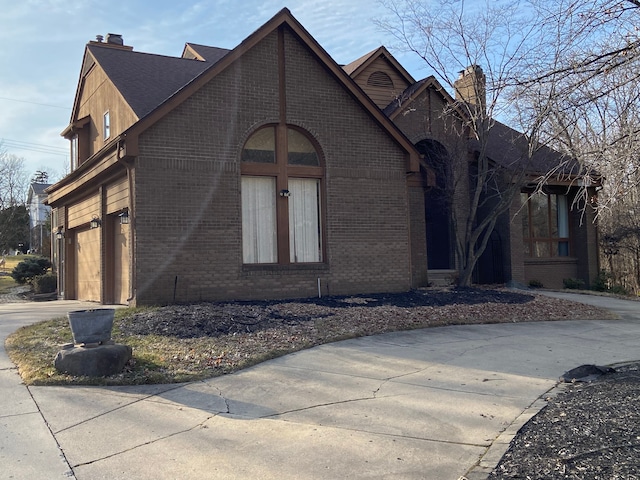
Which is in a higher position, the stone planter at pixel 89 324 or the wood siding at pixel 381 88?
the wood siding at pixel 381 88

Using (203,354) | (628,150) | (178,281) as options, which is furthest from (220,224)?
(628,150)

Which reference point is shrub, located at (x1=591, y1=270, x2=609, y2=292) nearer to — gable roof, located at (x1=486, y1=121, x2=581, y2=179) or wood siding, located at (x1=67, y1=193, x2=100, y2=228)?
gable roof, located at (x1=486, y1=121, x2=581, y2=179)

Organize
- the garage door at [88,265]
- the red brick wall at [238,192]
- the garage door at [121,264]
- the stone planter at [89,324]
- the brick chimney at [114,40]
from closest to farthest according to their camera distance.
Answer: the stone planter at [89,324] → the red brick wall at [238,192] → the garage door at [121,264] → the garage door at [88,265] → the brick chimney at [114,40]

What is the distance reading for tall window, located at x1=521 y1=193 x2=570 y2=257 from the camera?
2172cm

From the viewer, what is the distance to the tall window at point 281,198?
45.9 feet

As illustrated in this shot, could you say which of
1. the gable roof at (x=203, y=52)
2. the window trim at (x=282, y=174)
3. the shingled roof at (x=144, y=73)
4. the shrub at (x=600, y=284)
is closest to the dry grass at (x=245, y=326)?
the window trim at (x=282, y=174)

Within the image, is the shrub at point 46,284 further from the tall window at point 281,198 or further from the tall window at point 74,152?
the tall window at point 281,198

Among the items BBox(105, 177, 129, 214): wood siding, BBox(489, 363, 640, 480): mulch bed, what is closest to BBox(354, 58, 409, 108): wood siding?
BBox(105, 177, 129, 214): wood siding

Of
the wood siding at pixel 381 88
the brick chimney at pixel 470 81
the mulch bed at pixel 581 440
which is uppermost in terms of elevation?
the wood siding at pixel 381 88

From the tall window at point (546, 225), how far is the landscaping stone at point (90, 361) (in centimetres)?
1758

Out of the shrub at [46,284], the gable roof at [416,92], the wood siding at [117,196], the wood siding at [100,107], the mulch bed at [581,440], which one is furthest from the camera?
the shrub at [46,284]

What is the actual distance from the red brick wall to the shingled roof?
1653 mm

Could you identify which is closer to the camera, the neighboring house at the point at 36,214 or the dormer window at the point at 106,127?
the dormer window at the point at 106,127

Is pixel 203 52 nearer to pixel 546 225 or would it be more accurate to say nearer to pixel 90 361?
pixel 546 225
